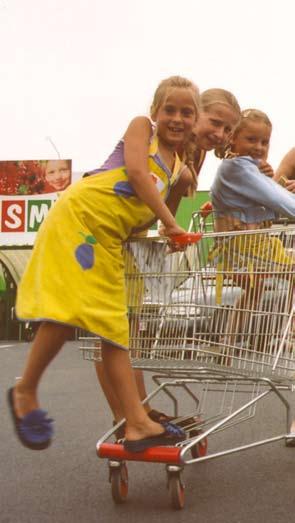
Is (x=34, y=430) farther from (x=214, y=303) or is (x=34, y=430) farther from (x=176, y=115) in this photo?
(x=176, y=115)

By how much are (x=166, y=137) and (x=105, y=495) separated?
1.66 meters

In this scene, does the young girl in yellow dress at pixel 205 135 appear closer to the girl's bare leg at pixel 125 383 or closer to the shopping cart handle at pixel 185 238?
the shopping cart handle at pixel 185 238

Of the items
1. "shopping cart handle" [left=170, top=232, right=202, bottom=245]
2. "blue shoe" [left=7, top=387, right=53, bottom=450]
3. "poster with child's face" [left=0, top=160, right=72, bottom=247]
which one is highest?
"poster with child's face" [left=0, top=160, right=72, bottom=247]

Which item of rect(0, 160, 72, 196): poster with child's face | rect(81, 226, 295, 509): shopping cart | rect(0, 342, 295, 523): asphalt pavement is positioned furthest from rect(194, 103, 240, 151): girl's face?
rect(0, 160, 72, 196): poster with child's face

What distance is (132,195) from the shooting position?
4293mm

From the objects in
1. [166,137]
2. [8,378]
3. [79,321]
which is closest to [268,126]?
[166,137]

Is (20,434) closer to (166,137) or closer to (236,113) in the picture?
(166,137)

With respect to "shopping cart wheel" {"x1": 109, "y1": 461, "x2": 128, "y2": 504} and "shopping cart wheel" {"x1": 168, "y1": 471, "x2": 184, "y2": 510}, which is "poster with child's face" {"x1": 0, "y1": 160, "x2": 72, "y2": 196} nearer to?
"shopping cart wheel" {"x1": 109, "y1": 461, "x2": 128, "y2": 504}

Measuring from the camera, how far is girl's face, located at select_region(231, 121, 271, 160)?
201 inches

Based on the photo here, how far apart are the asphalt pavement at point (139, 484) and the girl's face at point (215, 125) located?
1666 mm

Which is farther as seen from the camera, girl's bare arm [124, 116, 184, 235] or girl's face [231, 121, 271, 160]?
girl's face [231, 121, 271, 160]

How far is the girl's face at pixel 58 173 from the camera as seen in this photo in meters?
43.6

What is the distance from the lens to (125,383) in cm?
416

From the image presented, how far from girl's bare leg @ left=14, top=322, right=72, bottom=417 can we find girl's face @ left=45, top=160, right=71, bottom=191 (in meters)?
39.5
